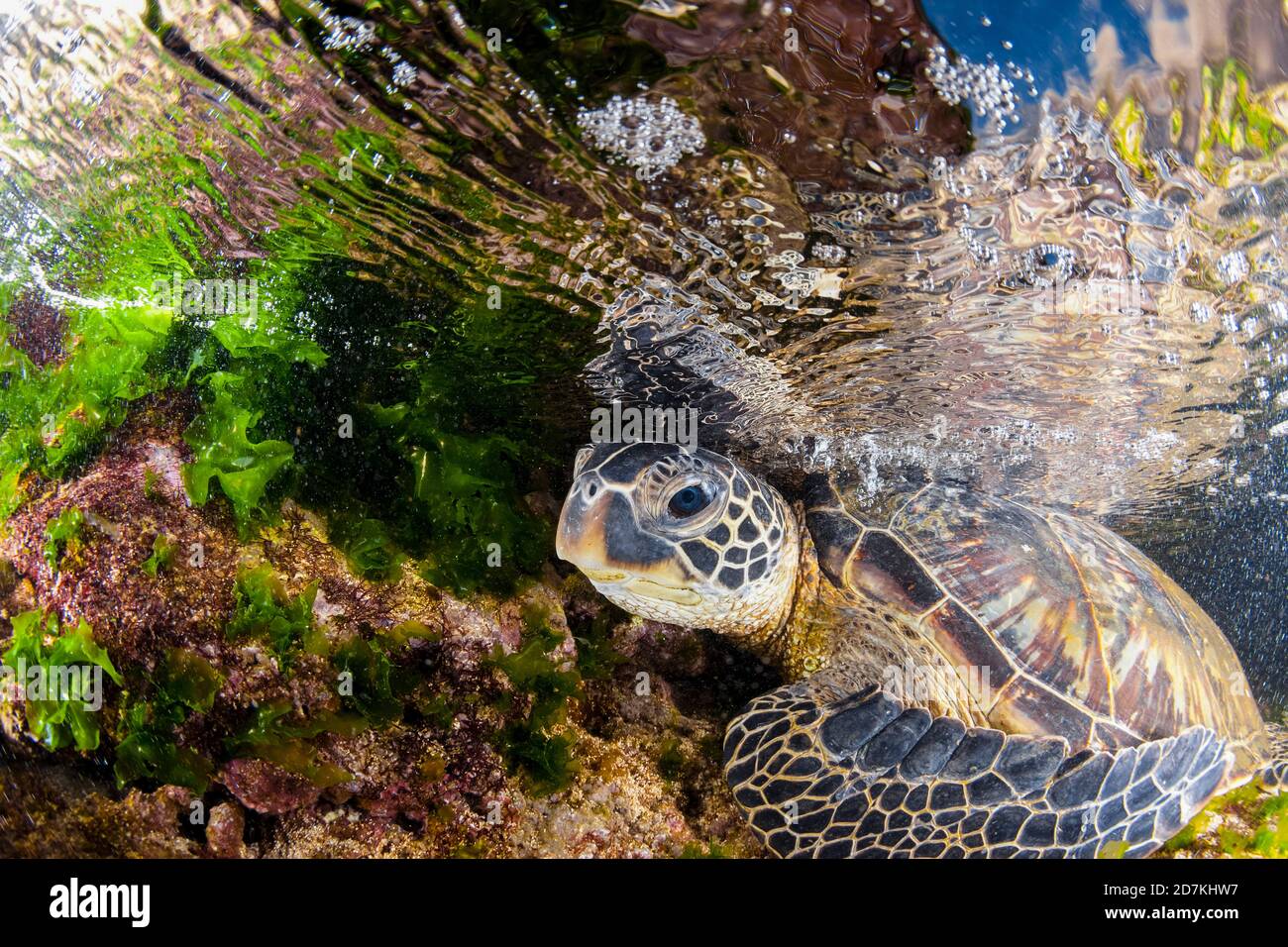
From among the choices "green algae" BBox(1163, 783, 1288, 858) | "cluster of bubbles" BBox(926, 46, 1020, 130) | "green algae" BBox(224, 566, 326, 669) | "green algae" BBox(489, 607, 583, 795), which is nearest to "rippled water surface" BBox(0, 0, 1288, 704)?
"cluster of bubbles" BBox(926, 46, 1020, 130)

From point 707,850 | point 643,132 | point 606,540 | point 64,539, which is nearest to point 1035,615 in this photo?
point 707,850

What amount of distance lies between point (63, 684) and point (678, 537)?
2592 millimetres

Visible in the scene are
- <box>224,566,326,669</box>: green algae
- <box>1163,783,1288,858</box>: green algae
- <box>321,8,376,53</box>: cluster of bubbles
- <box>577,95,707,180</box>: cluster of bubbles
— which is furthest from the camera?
<box>1163,783,1288,858</box>: green algae

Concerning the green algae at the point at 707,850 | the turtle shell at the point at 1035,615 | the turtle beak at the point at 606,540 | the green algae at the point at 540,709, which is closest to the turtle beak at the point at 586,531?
the turtle beak at the point at 606,540

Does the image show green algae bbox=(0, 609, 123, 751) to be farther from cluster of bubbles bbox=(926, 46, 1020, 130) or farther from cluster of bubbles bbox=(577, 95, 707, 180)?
cluster of bubbles bbox=(926, 46, 1020, 130)

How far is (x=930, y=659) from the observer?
3.49 metres

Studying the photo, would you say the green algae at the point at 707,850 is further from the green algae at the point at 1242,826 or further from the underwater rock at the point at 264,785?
the green algae at the point at 1242,826

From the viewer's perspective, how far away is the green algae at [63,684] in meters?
2.46

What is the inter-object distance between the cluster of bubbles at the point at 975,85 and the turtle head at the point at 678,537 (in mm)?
1846

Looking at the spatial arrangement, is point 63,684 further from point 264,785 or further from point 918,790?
point 918,790

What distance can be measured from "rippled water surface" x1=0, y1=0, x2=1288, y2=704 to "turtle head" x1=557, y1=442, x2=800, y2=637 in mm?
759

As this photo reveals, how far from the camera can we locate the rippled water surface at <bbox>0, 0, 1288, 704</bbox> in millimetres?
1913
